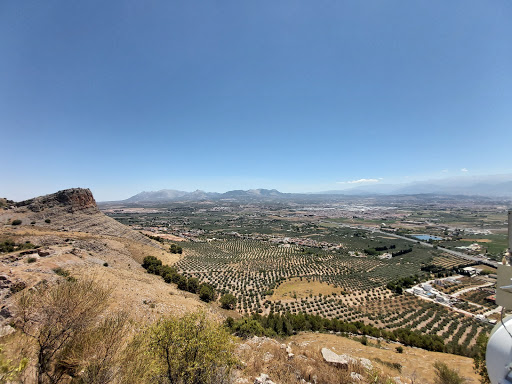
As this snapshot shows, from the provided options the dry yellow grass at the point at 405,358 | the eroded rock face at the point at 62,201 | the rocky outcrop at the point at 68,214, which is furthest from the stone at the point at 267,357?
the eroded rock face at the point at 62,201

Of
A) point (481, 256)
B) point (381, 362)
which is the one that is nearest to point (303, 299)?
point (381, 362)

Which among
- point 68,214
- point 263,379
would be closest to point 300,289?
point 263,379

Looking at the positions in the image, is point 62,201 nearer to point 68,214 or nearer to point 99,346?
point 68,214

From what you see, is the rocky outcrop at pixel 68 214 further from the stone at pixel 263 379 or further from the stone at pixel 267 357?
the stone at pixel 263 379

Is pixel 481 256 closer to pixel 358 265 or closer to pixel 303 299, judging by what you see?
pixel 358 265

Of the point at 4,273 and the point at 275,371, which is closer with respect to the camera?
the point at 275,371

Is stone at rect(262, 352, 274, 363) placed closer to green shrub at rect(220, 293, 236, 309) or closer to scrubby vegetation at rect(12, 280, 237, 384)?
scrubby vegetation at rect(12, 280, 237, 384)
